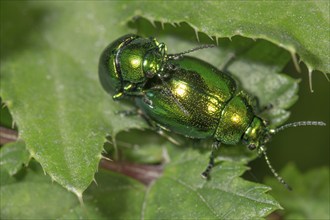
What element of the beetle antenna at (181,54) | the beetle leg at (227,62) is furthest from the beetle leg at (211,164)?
the beetle antenna at (181,54)

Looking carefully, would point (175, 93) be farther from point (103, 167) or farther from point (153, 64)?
point (103, 167)

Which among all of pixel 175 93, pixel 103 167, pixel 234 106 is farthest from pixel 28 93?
pixel 234 106

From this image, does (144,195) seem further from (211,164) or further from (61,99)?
(61,99)

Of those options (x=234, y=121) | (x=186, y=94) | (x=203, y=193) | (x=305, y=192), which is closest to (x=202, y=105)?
(x=186, y=94)

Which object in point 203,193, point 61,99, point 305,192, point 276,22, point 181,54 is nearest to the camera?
point 276,22

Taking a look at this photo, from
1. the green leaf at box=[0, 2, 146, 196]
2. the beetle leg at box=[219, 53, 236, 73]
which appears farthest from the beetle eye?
the green leaf at box=[0, 2, 146, 196]
